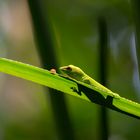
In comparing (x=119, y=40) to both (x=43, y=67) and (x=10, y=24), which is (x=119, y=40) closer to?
(x=10, y=24)

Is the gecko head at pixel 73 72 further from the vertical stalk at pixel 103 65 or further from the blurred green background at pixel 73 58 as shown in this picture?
the blurred green background at pixel 73 58

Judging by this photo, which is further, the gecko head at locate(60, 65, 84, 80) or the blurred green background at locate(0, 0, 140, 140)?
the blurred green background at locate(0, 0, 140, 140)

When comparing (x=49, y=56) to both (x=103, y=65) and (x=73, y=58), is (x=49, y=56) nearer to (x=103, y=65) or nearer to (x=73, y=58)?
(x=103, y=65)

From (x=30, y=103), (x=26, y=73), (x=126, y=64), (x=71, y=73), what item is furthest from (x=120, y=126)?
(x=26, y=73)

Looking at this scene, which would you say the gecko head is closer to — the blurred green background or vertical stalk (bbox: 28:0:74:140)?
vertical stalk (bbox: 28:0:74:140)

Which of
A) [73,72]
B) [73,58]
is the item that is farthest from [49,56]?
[73,58]

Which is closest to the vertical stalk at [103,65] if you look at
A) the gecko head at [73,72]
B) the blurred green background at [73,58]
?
the gecko head at [73,72]

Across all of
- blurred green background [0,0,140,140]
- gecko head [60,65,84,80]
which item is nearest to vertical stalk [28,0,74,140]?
gecko head [60,65,84,80]
